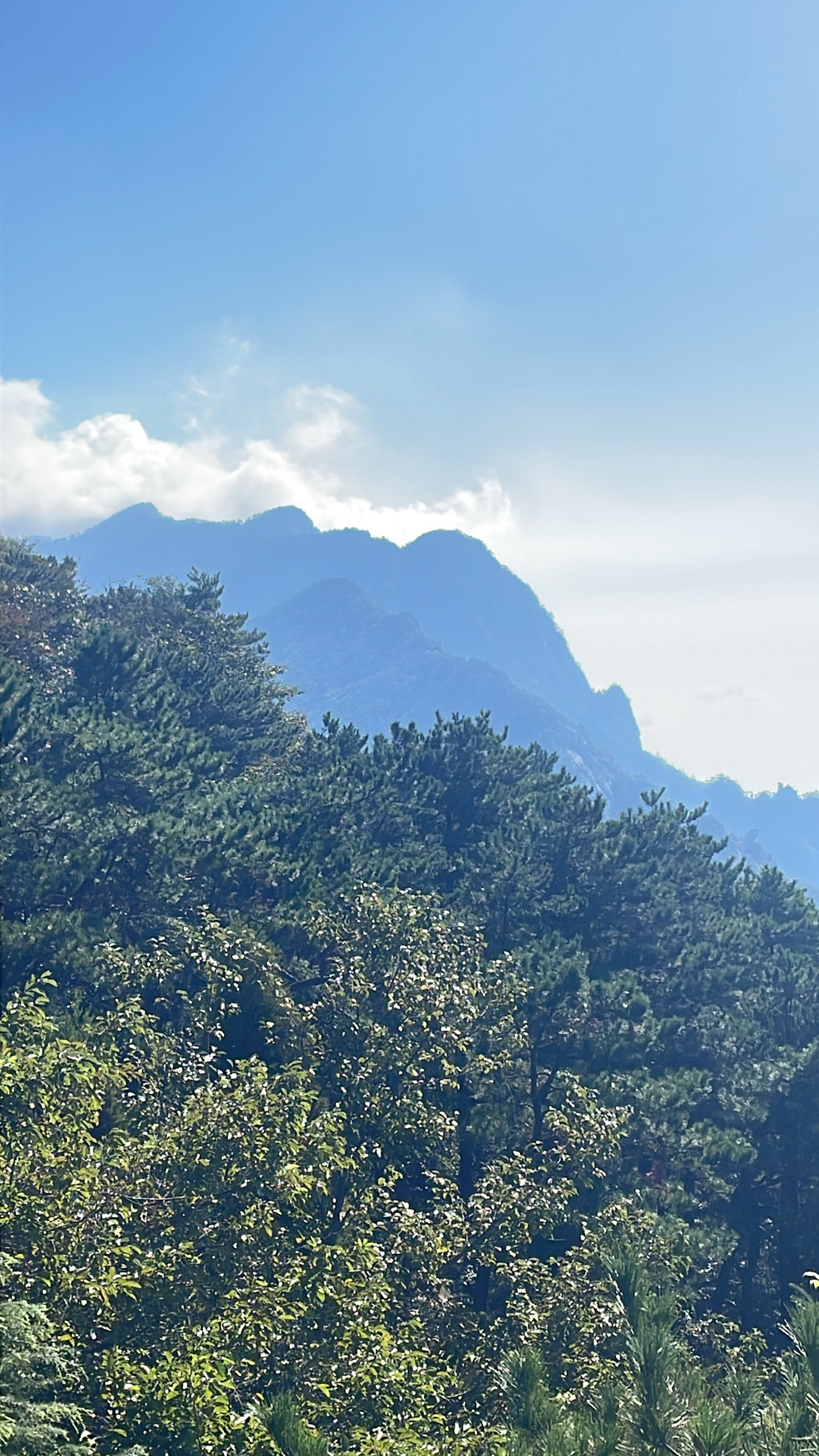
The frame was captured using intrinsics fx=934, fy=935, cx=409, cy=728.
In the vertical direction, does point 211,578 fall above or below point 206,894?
above

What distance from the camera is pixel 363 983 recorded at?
21.7 metres

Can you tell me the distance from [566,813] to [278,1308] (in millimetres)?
28644

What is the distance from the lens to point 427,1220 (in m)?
17.2

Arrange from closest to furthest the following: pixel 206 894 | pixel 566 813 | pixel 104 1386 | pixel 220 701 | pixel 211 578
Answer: pixel 104 1386 < pixel 206 894 < pixel 566 813 < pixel 220 701 < pixel 211 578

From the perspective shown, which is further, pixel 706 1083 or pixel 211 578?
pixel 211 578

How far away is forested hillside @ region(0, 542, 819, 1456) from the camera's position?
10.9 m

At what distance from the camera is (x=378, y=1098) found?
60.4ft

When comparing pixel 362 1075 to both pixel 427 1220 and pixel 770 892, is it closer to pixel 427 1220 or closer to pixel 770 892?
pixel 427 1220

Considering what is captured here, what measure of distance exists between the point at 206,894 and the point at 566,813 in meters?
16.5

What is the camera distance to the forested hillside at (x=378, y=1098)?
35.8ft

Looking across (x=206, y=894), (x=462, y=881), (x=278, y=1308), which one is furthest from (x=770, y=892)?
(x=278, y=1308)

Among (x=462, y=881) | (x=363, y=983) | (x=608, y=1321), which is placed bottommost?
(x=608, y=1321)

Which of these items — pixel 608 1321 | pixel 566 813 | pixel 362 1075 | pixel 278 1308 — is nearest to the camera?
pixel 278 1308

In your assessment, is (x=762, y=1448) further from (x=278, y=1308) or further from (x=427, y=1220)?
(x=427, y=1220)
